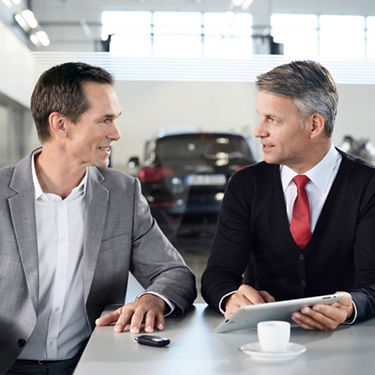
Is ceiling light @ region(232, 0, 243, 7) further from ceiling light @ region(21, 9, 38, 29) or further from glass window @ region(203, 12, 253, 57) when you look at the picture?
ceiling light @ region(21, 9, 38, 29)

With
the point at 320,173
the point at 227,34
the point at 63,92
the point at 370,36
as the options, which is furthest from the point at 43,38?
the point at 320,173

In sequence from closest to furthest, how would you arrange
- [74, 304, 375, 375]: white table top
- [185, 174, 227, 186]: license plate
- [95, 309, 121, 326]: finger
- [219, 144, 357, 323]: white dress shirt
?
[74, 304, 375, 375]: white table top → [95, 309, 121, 326]: finger → [219, 144, 357, 323]: white dress shirt → [185, 174, 227, 186]: license plate

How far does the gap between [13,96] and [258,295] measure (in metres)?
2.88

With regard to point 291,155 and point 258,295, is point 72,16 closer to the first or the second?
point 291,155

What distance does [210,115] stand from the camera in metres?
4.57

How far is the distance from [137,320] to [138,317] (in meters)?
0.01

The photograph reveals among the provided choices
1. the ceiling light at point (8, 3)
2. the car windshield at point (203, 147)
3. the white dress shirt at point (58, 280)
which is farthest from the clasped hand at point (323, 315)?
the ceiling light at point (8, 3)

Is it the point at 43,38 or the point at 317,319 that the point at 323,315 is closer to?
the point at 317,319

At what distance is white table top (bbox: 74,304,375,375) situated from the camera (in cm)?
144

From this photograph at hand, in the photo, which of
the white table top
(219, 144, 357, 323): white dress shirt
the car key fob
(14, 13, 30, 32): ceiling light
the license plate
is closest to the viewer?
the white table top

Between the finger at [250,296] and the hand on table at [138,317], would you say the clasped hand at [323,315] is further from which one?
the hand on table at [138,317]

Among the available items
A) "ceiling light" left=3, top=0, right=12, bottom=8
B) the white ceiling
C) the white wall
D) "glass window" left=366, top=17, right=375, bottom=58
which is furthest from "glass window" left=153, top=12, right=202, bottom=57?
"glass window" left=366, top=17, right=375, bottom=58

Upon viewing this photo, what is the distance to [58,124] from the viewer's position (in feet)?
7.79

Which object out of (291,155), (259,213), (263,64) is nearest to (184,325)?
(259,213)
